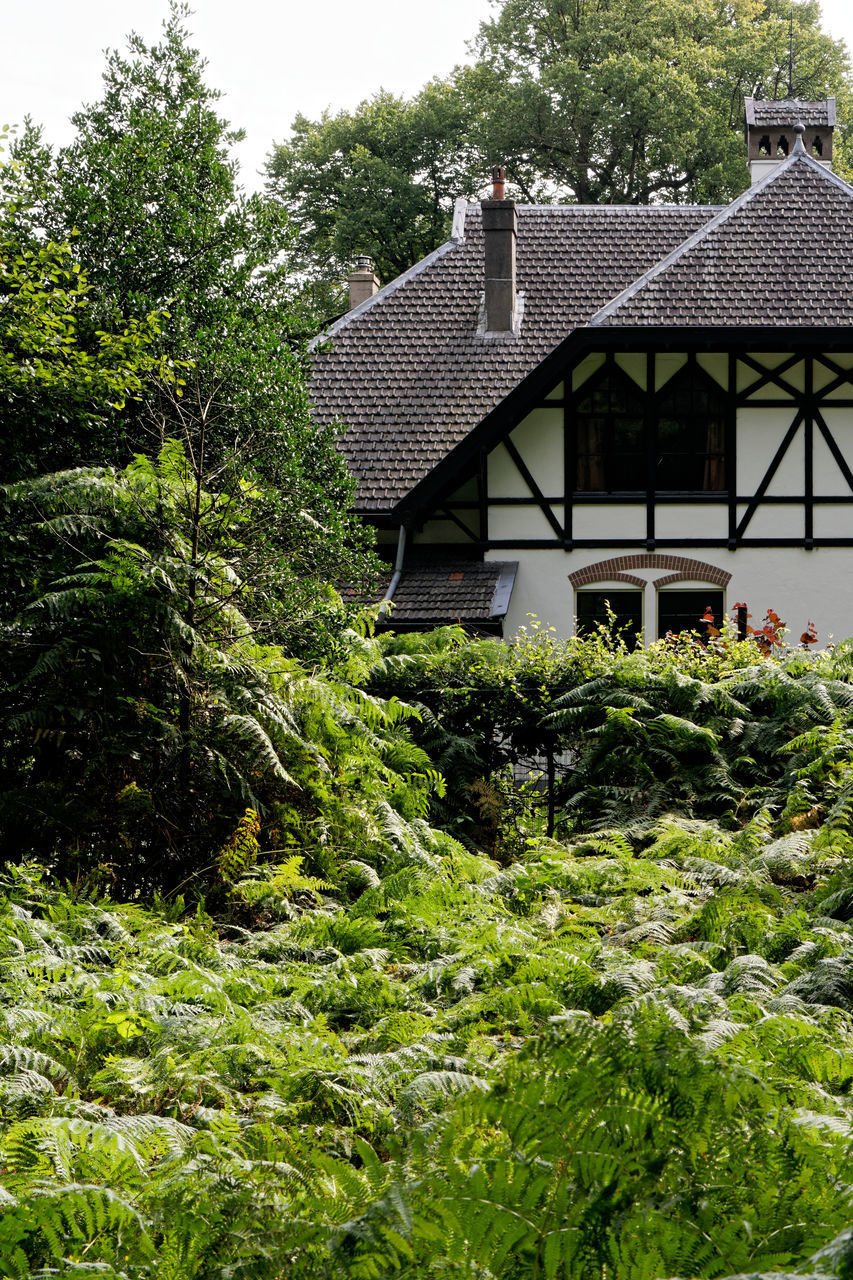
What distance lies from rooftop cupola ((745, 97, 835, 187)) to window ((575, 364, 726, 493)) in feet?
26.6

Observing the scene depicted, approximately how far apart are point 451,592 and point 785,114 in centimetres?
1324

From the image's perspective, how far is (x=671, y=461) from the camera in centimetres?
1758

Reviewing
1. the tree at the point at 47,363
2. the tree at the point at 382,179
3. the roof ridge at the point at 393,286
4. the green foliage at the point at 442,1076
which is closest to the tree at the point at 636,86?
the tree at the point at 382,179

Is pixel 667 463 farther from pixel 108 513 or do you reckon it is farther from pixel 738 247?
Answer: pixel 108 513

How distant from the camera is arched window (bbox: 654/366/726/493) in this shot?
57.3 feet

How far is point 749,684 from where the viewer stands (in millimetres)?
10281

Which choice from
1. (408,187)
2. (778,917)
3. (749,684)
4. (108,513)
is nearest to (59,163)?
(108,513)

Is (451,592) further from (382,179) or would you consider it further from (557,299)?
(382,179)

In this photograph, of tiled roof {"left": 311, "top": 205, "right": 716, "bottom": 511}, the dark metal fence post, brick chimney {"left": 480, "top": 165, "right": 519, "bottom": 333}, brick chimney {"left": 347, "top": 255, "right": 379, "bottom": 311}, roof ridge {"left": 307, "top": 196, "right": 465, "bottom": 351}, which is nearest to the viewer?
the dark metal fence post

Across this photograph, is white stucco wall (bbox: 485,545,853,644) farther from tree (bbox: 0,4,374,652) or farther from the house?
tree (bbox: 0,4,374,652)

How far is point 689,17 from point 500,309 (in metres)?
21.9

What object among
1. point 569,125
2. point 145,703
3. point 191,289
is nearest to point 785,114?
point 569,125

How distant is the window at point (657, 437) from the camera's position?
17.5 meters

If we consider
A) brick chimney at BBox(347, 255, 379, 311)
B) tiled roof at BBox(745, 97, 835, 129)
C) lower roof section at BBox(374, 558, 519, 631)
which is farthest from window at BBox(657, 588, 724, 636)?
tiled roof at BBox(745, 97, 835, 129)
